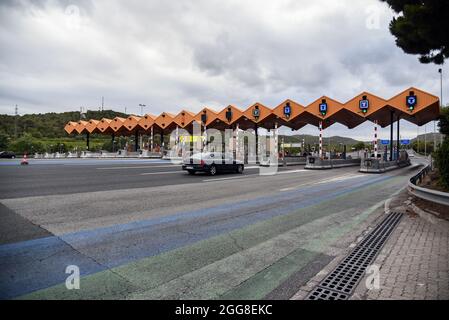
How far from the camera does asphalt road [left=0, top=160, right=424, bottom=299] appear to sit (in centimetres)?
298

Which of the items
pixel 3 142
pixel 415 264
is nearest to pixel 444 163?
pixel 415 264

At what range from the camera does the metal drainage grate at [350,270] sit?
296 cm

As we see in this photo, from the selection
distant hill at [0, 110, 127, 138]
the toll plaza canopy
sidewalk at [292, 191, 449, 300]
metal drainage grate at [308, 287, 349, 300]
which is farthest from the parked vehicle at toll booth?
distant hill at [0, 110, 127, 138]

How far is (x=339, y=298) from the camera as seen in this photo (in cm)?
287

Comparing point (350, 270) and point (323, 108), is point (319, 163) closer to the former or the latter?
point (323, 108)

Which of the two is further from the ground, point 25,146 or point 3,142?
point 3,142

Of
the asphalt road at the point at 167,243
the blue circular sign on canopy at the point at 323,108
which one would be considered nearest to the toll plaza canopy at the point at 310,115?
the blue circular sign on canopy at the point at 323,108

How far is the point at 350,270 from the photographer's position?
358 centimetres

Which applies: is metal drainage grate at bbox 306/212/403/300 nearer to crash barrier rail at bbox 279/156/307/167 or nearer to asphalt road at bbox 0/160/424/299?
asphalt road at bbox 0/160/424/299

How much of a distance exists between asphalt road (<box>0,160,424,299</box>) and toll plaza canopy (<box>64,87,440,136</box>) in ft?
61.8

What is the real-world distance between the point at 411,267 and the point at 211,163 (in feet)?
43.8

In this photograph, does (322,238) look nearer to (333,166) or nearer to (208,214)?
(208,214)
